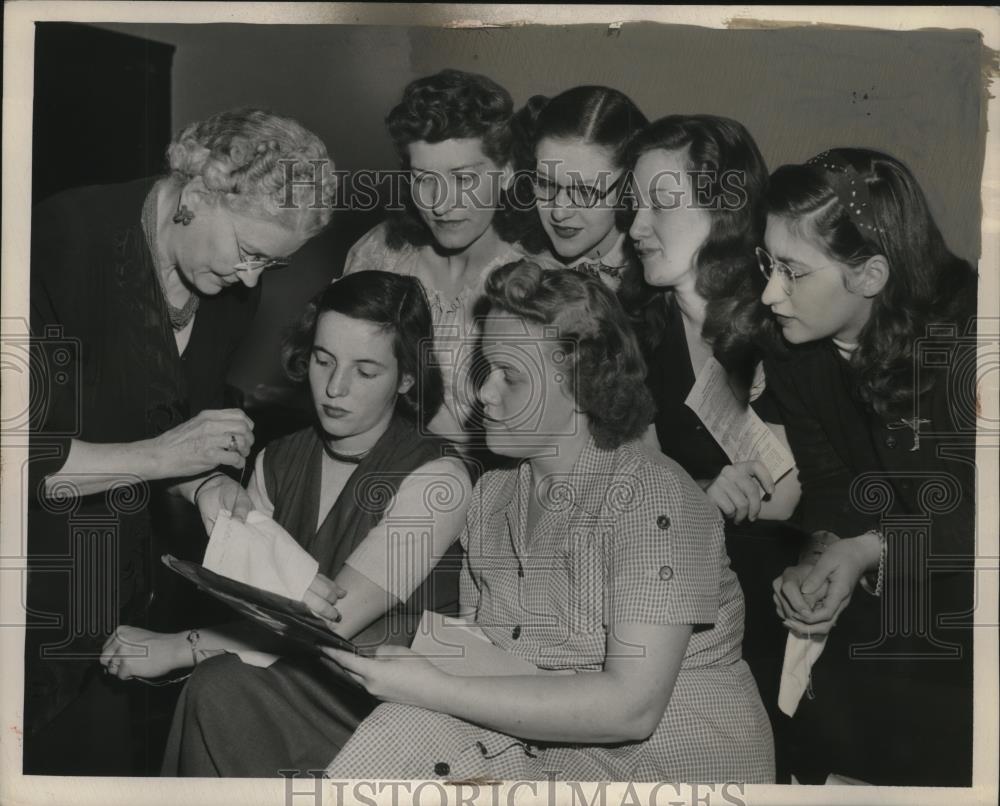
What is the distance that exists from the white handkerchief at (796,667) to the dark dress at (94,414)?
151 centimetres

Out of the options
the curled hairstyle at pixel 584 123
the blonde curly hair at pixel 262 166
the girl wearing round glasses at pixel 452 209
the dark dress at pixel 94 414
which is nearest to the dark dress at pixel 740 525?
the curled hairstyle at pixel 584 123

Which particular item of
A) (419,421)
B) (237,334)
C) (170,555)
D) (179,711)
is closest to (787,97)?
(419,421)

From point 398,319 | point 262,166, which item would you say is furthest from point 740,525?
point 262,166

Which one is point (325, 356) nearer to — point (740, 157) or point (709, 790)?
point (740, 157)

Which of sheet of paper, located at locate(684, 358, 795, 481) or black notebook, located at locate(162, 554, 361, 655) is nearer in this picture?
black notebook, located at locate(162, 554, 361, 655)

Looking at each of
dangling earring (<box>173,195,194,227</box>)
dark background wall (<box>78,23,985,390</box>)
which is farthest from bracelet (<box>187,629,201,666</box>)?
dangling earring (<box>173,195,194,227</box>)

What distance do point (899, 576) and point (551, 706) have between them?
942 mm

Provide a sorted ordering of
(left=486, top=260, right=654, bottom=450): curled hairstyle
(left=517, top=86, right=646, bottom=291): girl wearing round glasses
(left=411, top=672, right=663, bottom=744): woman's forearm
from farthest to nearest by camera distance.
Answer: (left=517, top=86, right=646, bottom=291): girl wearing round glasses
(left=486, top=260, right=654, bottom=450): curled hairstyle
(left=411, top=672, right=663, bottom=744): woman's forearm

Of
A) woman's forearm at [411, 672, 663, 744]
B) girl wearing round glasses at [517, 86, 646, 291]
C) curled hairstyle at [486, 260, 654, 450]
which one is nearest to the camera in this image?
woman's forearm at [411, 672, 663, 744]

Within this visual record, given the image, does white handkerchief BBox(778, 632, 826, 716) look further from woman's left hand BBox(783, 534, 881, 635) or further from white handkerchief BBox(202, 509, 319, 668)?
white handkerchief BBox(202, 509, 319, 668)

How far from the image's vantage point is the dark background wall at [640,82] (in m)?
2.75

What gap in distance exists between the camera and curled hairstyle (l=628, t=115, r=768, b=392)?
8.91 feet

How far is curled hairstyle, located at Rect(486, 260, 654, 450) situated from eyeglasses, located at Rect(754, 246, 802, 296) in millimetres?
350

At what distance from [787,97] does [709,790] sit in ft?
5.44
